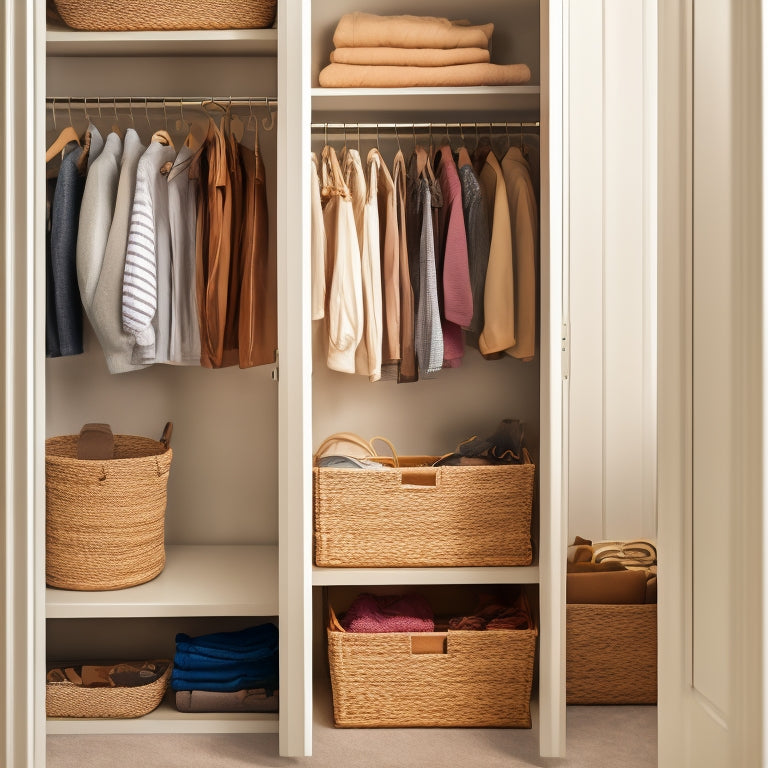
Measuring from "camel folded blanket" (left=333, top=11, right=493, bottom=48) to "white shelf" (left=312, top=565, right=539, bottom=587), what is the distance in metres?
1.47

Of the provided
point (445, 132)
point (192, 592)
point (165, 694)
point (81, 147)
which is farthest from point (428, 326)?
point (165, 694)

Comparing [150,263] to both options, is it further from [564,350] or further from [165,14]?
[564,350]

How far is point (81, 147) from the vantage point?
2.34 metres

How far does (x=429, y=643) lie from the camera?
2.15m

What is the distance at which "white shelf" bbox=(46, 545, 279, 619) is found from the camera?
206 cm

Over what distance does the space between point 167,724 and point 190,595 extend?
0.37 metres

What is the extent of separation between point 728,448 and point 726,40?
1.32 ft

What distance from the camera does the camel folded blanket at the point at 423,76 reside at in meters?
2.19

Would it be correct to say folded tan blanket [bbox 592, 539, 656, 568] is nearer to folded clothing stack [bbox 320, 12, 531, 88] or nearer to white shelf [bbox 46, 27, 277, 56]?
folded clothing stack [bbox 320, 12, 531, 88]

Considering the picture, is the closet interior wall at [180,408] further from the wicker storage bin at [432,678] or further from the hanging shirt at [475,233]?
the hanging shirt at [475,233]

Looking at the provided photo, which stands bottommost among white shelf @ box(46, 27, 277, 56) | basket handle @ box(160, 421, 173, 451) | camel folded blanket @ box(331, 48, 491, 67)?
basket handle @ box(160, 421, 173, 451)

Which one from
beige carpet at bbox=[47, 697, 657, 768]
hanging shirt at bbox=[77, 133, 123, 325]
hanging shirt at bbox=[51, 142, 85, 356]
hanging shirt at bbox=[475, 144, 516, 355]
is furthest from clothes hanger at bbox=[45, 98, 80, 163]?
beige carpet at bbox=[47, 697, 657, 768]

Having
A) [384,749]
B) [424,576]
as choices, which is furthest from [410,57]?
[384,749]

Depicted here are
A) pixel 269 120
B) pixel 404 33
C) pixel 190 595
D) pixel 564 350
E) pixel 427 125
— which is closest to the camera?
pixel 564 350
